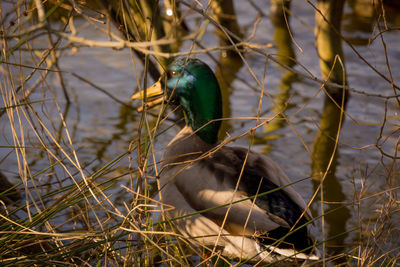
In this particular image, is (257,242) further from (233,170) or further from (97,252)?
(97,252)

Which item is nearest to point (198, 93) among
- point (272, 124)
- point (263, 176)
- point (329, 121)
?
point (263, 176)

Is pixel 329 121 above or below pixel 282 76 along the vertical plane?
below

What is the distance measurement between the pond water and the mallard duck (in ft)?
1.02

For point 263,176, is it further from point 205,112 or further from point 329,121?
point 329,121

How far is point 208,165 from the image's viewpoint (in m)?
3.03

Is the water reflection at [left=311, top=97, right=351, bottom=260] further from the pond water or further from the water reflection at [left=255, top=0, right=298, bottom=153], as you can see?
the water reflection at [left=255, top=0, right=298, bottom=153]

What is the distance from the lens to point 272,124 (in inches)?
200

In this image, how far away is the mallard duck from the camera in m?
2.76

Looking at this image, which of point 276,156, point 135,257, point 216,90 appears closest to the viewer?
point 135,257

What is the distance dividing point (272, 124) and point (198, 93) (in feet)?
6.15

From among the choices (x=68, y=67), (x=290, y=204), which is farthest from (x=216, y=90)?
(x=68, y=67)

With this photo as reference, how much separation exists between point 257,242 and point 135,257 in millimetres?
568

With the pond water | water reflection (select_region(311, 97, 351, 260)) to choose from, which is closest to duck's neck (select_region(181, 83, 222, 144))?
the pond water

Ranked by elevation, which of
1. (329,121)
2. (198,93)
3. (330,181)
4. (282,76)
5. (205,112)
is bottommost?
(330,181)
